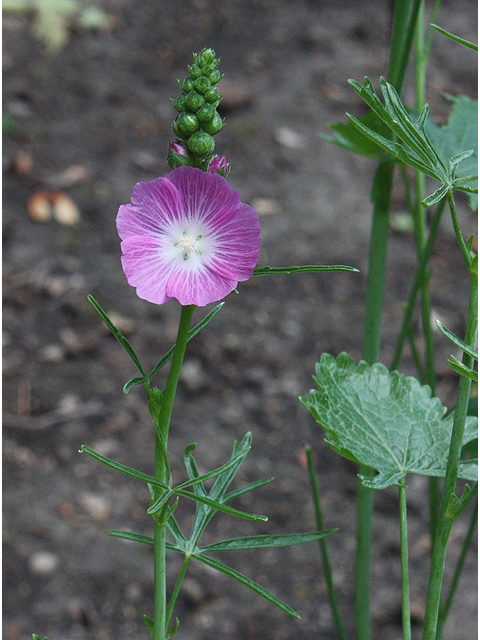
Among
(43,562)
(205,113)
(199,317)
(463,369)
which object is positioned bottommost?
(43,562)

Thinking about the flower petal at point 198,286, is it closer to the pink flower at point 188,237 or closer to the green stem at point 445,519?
the pink flower at point 188,237

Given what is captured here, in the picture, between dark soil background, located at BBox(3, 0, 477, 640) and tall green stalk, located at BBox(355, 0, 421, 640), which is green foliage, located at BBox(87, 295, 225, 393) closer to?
tall green stalk, located at BBox(355, 0, 421, 640)

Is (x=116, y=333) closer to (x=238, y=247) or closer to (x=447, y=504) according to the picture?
(x=238, y=247)

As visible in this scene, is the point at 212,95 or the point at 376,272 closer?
the point at 212,95

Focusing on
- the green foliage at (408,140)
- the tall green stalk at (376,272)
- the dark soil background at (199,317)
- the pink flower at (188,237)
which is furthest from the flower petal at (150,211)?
the dark soil background at (199,317)

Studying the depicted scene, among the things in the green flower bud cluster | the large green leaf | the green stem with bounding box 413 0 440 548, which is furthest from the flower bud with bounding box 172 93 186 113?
the green stem with bounding box 413 0 440 548

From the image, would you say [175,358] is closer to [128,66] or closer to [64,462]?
[64,462]

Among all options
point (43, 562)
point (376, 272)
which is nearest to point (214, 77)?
point (376, 272)
